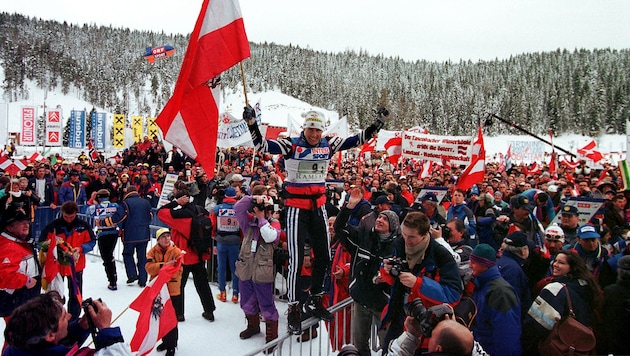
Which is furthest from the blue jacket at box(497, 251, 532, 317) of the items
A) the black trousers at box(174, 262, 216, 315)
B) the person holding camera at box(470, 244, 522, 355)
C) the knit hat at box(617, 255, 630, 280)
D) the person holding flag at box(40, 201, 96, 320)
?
the person holding flag at box(40, 201, 96, 320)

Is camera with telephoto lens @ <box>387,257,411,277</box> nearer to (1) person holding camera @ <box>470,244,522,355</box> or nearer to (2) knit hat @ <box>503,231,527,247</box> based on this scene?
(1) person holding camera @ <box>470,244,522,355</box>

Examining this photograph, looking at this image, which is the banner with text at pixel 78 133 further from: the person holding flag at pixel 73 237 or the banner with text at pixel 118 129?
the person holding flag at pixel 73 237

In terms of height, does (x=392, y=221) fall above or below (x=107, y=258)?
above

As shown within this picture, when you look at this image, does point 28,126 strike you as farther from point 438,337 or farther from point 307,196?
point 438,337

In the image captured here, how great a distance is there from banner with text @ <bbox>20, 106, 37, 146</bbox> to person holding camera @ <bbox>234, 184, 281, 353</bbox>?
27653 millimetres

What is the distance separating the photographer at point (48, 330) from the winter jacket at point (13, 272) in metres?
2.65

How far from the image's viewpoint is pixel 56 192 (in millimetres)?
14000

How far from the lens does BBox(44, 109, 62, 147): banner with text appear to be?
27328 mm

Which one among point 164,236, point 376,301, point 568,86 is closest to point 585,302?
point 376,301

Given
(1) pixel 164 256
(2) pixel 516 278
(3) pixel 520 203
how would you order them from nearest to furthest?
1. (2) pixel 516 278
2. (1) pixel 164 256
3. (3) pixel 520 203

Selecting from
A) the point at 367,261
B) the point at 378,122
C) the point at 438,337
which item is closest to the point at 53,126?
the point at 378,122

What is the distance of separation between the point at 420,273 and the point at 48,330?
2737 mm

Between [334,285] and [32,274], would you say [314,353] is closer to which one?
[334,285]

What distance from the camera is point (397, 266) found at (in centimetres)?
354
